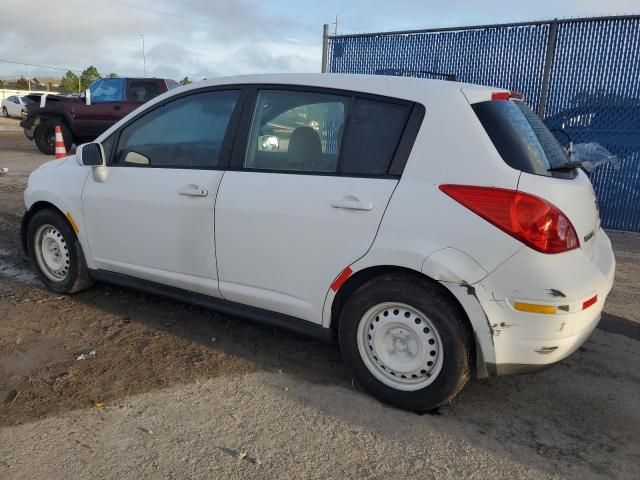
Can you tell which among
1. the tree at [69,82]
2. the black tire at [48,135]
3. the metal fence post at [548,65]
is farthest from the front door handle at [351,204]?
the tree at [69,82]

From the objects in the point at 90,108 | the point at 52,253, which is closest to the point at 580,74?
the point at 52,253

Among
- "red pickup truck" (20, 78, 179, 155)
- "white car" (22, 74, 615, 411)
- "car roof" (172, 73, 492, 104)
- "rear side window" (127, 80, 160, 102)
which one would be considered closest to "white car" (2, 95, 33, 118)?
"red pickup truck" (20, 78, 179, 155)

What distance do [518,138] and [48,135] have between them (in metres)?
15.0

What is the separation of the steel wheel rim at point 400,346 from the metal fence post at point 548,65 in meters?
5.46

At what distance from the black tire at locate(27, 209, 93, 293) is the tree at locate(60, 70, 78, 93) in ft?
259

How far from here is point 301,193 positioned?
3164 mm

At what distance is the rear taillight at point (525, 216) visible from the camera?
2.61 metres

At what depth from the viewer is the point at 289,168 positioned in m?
3.32

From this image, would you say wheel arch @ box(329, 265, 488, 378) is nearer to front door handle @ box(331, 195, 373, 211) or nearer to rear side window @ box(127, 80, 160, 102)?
front door handle @ box(331, 195, 373, 211)

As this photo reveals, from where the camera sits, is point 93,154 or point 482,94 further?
point 93,154

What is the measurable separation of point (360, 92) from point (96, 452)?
2.29 meters

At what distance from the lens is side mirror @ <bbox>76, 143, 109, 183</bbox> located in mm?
4031

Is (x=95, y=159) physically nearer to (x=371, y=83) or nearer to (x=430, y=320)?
(x=371, y=83)

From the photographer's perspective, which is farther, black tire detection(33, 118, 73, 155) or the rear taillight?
black tire detection(33, 118, 73, 155)
